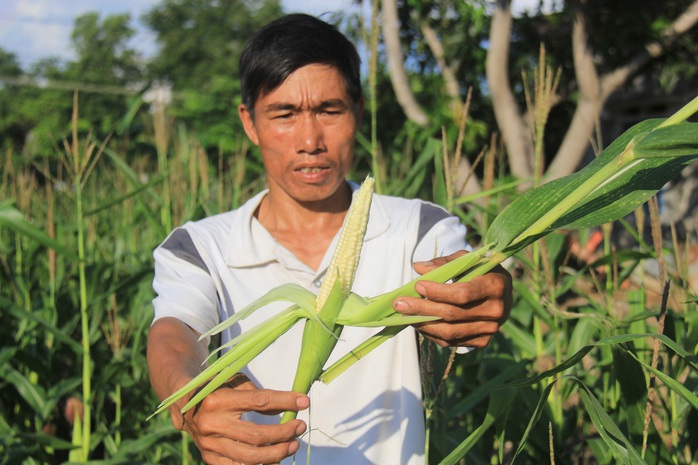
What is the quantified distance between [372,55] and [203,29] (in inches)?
1800

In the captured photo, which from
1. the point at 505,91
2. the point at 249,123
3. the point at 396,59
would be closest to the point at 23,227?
the point at 249,123

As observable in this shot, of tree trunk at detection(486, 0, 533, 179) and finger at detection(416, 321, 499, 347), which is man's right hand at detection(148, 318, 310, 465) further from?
tree trunk at detection(486, 0, 533, 179)

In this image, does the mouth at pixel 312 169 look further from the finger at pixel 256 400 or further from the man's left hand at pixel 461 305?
the finger at pixel 256 400

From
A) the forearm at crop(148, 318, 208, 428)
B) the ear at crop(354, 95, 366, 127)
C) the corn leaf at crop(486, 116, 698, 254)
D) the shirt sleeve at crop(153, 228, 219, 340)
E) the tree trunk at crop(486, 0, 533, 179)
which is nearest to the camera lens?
the corn leaf at crop(486, 116, 698, 254)

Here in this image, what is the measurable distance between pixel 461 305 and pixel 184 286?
0.63 metres

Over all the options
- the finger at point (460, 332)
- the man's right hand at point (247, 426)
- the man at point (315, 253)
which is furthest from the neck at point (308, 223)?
the man's right hand at point (247, 426)

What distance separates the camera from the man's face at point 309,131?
1.65m

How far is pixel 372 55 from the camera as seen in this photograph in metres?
2.26

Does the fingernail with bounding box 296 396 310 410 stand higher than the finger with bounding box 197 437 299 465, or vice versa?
the fingernail with bounding box 296 396 310 410

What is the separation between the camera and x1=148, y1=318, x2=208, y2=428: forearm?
4.16 ft

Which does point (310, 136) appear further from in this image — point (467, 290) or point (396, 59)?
point (396, 59)

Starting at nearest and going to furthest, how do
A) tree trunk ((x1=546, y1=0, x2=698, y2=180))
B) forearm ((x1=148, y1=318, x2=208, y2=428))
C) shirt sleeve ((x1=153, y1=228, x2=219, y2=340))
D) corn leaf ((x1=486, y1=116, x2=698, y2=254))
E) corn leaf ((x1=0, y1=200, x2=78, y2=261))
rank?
corn leaf ((x1=486, y1=116, x2=698, y2=254)), forearm ((x1=148, y1=318, x2=208, y2=428)), shirt sleeve ((x1=153, y1=228, x2=219, y2=340)), corn leaf ((x1=0, y1=200, x2=78, y2=261)), tree trunk ((x1=546, y1=0, x2=698, y2=180))

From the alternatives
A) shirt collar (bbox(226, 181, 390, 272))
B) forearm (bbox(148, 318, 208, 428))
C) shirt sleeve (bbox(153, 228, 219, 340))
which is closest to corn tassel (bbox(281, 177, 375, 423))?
forearm (bbox(148, 318, 208, 428))

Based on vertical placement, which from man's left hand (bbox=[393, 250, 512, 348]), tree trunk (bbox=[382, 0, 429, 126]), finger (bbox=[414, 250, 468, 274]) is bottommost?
man's left hand (bbox=[393, 250, 512, 348])
